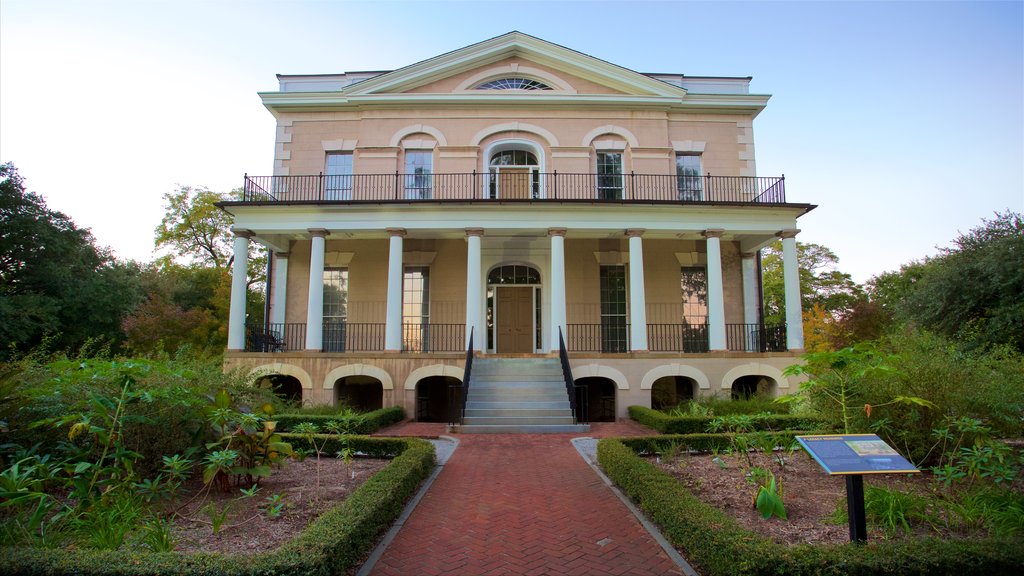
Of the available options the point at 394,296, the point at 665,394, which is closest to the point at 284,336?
the point at 394,296

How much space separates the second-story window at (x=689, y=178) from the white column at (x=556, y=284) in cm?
532

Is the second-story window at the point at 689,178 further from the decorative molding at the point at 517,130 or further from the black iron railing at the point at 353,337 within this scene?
the black iron railing at the point at 353,337

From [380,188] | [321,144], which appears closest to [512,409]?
[380,188]

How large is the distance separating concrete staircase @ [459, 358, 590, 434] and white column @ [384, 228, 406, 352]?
2464mm

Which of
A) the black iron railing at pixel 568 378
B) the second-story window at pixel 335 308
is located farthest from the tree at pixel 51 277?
the black iron railing at pixel 568 378

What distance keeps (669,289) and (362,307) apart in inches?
403

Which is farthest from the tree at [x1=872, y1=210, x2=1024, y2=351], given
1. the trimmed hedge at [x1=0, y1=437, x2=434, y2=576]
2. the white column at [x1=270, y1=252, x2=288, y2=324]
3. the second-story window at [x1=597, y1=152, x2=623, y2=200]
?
the white column at [x1=270, y1=252, x2=288, y2=324]

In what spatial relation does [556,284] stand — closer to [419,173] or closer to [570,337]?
[570,337]

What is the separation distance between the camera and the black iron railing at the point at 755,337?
667 inches

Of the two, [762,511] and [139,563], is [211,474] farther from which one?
[762,511]

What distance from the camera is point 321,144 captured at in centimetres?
1856

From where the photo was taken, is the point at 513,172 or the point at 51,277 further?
the point at 51,277

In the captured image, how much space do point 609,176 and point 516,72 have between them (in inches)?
191

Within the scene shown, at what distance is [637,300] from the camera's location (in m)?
15.6
